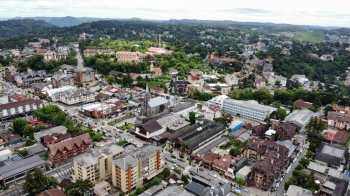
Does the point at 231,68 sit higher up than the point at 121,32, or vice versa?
the point at 121,32

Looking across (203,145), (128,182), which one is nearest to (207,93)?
(203,145)

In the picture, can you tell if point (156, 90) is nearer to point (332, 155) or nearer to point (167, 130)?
point (167, 130)

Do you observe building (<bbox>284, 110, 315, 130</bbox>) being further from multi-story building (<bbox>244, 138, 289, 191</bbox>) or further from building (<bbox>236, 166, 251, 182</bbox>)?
building (<bbox>236, 166, 251, 182</bbox>)

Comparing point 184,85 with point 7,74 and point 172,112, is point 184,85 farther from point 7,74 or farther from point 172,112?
point 7,74

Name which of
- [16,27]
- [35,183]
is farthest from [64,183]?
[16,27]

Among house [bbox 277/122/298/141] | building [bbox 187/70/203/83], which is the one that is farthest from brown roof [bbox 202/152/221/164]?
building [bbox 187/70/203/83]
